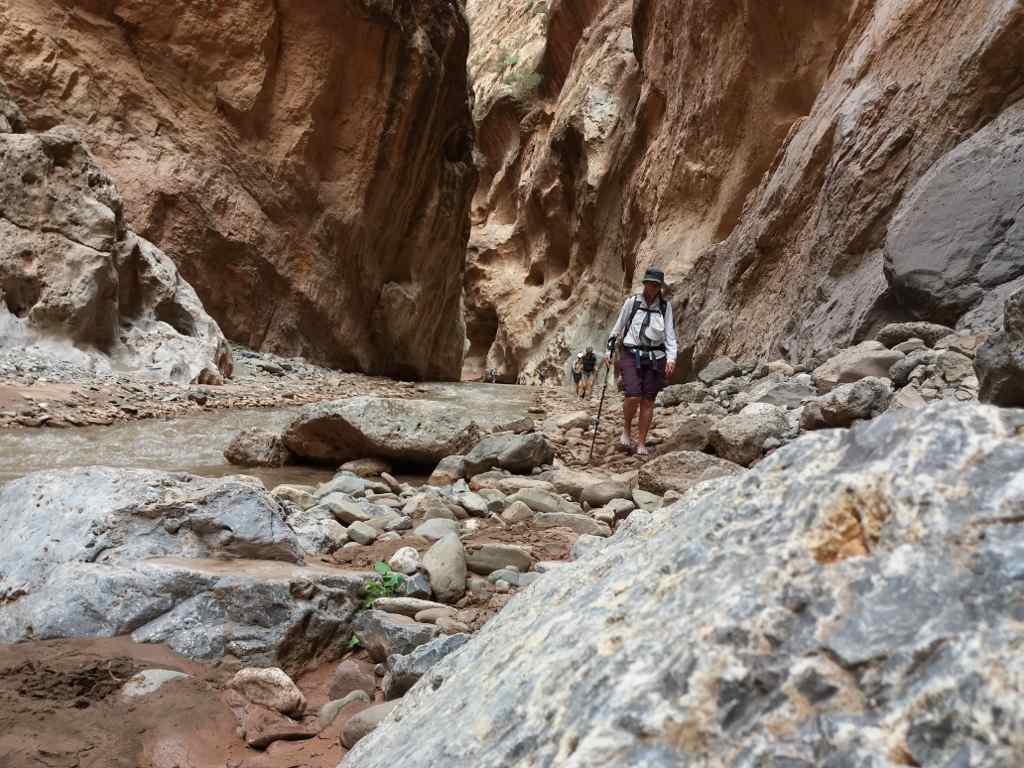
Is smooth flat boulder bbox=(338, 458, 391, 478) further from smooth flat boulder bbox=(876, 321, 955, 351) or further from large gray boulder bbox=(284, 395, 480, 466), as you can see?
smooth flat boulder bbox=(876, 321, 955, 351)

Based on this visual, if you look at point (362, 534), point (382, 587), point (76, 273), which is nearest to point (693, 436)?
point (362, 534)

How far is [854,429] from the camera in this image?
1004 millimetres

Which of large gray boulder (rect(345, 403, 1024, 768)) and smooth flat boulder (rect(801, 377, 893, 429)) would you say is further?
smooth flat boulder (rect(801, 377, 893, 429))

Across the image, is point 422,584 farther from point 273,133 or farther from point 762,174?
point 273,133

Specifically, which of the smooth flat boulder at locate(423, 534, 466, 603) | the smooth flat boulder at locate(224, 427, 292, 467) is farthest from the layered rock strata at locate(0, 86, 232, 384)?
the smooth flat boulder at locate(423, 534, 466, 603)

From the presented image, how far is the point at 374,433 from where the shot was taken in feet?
18.5

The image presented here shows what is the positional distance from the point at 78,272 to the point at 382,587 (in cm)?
976

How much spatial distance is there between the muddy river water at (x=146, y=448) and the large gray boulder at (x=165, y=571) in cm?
197

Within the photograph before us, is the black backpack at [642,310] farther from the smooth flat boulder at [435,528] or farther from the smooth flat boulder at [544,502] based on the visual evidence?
the smooth flat boulder at [435,528]

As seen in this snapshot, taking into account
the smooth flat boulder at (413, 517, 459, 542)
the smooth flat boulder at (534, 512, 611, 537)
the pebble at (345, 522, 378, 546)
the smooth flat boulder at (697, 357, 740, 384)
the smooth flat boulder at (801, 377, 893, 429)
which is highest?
the smooth flat boulder at (697, 357, 740, 384)

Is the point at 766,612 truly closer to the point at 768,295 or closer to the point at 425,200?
the point at 768,295

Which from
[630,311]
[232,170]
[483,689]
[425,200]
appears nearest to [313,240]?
[232,170]

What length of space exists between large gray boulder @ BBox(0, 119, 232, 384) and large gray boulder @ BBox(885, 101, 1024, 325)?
9276mm

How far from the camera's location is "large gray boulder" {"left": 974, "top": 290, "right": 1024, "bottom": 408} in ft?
9.62
